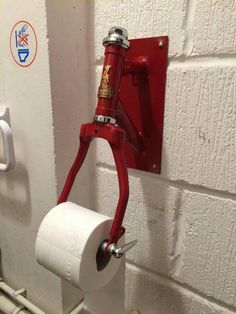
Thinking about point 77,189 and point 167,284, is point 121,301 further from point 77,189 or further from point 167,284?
point 77,189

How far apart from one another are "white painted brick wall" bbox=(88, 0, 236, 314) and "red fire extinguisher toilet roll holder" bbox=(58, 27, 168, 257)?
0.7 inches

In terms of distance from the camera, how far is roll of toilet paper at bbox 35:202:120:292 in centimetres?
33

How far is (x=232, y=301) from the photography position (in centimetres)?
42

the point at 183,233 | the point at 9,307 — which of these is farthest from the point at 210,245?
the point at 9,307

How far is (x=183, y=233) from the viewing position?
0.44 meters

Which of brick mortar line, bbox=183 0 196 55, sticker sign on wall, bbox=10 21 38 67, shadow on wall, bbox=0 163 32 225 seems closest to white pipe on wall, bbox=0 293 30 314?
shadow on wall, bbox=0 163 32 225

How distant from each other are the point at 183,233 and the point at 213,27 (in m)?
0.32

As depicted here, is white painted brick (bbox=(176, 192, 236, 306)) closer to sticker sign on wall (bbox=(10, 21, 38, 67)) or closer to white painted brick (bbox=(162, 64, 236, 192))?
white painted brick (bbox=(162, 64, 236, 192))

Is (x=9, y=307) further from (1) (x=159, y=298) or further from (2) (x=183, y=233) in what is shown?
(2) (x=183, y=233)

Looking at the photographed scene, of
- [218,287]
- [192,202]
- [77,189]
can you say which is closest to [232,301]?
[218,287]

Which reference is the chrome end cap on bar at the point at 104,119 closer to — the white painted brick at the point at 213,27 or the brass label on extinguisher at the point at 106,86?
the brass label on extinguisher at the point at 106,86

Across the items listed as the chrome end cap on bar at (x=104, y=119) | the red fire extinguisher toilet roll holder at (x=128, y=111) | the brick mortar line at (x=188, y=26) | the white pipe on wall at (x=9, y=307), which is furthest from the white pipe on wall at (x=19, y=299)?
the brick mortar line at (x=188, y=26)

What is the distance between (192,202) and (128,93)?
0.21 m

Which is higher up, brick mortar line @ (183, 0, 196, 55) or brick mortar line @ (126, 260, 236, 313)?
brick mortar line @ (183, 0, 196, 55)
